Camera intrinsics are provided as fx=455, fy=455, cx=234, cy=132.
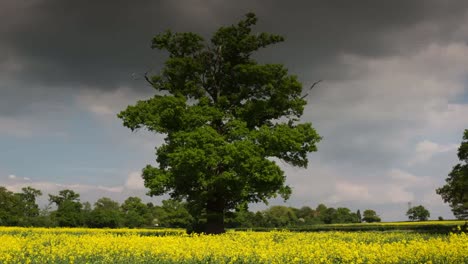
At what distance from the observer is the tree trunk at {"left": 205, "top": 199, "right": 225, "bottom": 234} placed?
26422 millimetres

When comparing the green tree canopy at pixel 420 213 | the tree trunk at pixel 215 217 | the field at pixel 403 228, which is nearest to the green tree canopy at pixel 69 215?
the field at pixel 403 228

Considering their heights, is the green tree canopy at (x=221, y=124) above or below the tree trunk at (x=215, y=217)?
above

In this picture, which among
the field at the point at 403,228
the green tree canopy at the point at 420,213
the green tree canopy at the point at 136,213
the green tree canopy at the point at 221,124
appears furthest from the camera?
the green tree canopy at the point at 420,213

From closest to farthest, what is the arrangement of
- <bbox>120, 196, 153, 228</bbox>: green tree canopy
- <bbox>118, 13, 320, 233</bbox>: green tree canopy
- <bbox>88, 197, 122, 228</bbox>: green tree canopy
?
1. <bbox>118, 13, 320, 233</bbox>: green tree canopy
2. <bbox>88, 197, 122, 228</bbox>: green tree canopy
3. <bbox>120, 196, 153, 228</bbox>: green tree canopy

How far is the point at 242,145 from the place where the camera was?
2364cm

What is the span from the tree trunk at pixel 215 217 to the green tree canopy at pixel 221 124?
0.06m

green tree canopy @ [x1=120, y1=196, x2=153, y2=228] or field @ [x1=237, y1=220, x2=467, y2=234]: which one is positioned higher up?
green tree canopy @ [x1=120, y1=196, x2=153, y2=228]

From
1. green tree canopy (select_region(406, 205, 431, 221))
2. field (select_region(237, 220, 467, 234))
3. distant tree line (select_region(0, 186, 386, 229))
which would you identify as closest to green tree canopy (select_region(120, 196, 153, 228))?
distant tree line (select_region(0, 186, 386, 229))

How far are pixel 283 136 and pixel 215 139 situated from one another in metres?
3.68

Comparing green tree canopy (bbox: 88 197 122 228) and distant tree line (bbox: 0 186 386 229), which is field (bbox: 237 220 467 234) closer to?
distant tree line (bbox: 0 186 386 229)

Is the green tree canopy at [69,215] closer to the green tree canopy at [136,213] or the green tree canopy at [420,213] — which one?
the green tree canopy at [136,213]

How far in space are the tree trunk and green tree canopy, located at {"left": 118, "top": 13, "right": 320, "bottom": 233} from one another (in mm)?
60

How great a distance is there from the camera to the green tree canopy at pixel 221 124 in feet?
78.4

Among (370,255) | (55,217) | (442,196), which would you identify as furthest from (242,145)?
(55,217)
